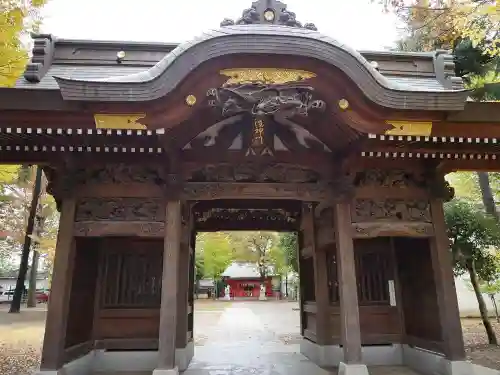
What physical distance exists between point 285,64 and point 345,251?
285 cm

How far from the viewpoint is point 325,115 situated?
16.7ft

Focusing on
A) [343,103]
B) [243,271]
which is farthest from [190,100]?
[243,271]

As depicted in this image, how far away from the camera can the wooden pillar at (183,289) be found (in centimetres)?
672

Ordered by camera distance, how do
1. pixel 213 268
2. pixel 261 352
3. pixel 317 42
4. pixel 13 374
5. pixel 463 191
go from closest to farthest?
pixel 317 42 < pixel 13 374 < pixel 261 352 < pixel 463 191 < pixel 213 268

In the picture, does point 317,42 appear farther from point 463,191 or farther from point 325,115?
point 463,191

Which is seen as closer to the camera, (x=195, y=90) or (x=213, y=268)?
(x=195, y=90)

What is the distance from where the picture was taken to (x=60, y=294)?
5.14m

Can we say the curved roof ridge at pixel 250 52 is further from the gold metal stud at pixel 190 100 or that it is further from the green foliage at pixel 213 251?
the green foliage at pixel 213 251

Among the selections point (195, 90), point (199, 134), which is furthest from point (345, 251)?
point (195, 90)

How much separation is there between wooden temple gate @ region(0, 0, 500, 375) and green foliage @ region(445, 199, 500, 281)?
2516 mm

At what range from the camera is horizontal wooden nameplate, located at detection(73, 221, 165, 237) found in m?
5.36

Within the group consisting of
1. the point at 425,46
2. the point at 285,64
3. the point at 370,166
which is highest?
the point at 425,46

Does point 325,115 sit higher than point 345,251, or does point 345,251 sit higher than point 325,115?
point 325,115

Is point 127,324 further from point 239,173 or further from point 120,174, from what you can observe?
Result: point 239,173
